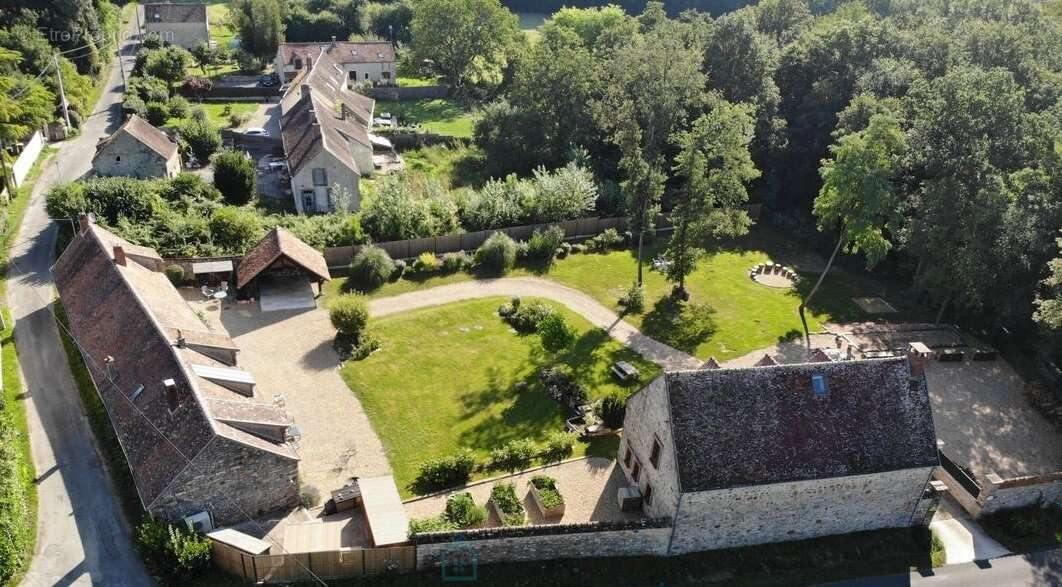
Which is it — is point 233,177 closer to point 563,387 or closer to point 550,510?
point 563,387

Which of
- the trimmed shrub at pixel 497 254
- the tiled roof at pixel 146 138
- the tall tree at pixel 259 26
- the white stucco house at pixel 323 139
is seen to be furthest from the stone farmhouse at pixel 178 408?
the tall tree at pixel 259 26

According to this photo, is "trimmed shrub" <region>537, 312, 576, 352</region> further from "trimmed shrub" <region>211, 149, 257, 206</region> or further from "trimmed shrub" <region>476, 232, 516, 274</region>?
"trimmed shrub" <region>211, 149, 257, 206</region>

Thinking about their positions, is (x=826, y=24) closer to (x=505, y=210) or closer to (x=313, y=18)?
(x=505, y=210)

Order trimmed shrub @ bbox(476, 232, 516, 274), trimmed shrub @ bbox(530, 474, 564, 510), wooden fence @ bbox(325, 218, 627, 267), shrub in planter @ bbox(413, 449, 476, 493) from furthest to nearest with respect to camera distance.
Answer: trimmed shrub @ bbox(476, 232, 516, 274) → wooden fence @ bbox(325, 218, 627, 267) → shrub in planter @ bbox(413, 449, 476, 493) → trimmed shrub @ bbox(530, 474, 564, 510)

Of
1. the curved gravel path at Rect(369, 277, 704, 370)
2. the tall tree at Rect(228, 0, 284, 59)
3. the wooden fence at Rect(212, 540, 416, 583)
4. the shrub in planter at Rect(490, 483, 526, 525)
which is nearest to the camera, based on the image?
the wooden fence at Rect(212, 540, 416, 583)

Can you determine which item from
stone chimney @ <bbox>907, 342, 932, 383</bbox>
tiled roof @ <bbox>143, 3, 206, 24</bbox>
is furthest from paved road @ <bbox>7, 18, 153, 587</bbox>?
tiled roof @ <bbox>143, 3, 206, 24</bbox>

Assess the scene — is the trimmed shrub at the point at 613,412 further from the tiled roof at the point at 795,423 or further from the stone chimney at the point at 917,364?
the stone chimney at the point at 917,364
